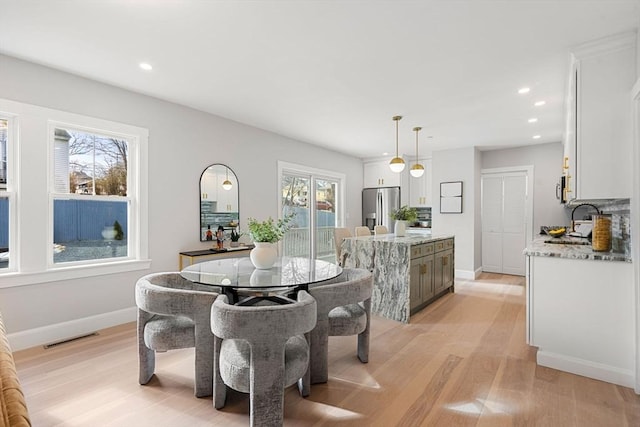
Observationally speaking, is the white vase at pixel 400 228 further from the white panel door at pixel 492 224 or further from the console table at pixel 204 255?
the white panel door at pixel 492 224

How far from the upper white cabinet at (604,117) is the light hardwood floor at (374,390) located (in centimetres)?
149

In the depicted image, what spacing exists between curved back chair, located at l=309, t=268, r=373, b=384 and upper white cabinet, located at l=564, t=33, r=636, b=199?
75.6 inches

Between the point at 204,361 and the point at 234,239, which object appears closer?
the point at 204,361

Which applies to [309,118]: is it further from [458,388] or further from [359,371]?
[458,388]

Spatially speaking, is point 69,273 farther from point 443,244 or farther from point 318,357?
point 443,244

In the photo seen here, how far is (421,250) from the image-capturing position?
12.8 ft

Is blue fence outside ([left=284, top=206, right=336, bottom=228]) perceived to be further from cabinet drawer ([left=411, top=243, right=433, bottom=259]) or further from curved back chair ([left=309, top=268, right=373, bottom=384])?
curved back chair ([left=309, top=268, right=373, bottom=384])

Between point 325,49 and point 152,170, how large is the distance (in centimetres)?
242

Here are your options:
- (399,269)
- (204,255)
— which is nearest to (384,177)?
(399,269)

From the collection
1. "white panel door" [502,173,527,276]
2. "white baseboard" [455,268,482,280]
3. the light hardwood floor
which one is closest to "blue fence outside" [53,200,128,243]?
the light hardwood floor

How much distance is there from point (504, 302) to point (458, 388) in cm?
264

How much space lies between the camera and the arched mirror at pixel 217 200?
4207 millimetres

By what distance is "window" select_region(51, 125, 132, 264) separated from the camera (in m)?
3.13

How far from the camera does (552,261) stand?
2.60 metres
